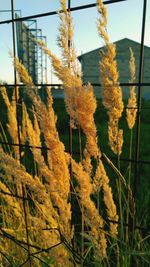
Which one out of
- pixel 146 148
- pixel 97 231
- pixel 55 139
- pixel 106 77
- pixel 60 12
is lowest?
pixel 146 148

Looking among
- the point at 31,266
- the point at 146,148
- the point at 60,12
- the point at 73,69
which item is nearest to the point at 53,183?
the point at 73,69

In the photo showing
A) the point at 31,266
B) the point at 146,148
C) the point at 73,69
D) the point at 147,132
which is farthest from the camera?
the point at 147,132

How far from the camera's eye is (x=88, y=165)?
3.41 feet

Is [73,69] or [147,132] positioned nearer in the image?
[73,69]

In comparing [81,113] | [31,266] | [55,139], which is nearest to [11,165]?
[55,139]

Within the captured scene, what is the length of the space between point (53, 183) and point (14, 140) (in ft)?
2.41

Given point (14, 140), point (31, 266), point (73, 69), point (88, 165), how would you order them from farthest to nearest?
point (14, 140)
point (31, 266)
point (88, 165)
point (73, 69)

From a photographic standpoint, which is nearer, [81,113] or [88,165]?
[81,113]

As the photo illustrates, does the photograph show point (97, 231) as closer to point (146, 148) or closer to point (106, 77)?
point (106, 77)

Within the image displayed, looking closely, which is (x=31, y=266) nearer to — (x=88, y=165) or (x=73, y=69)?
(x=88, y=165)

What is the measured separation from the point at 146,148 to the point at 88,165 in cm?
533

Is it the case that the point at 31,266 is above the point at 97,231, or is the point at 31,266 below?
below

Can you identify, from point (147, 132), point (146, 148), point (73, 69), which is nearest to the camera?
point (73, 69)

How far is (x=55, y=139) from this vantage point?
0.90 m
